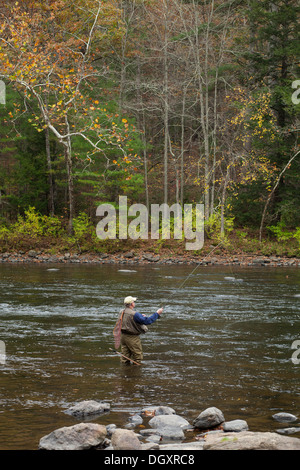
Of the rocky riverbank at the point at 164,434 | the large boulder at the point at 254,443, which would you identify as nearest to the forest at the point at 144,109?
the rocky riverbank at the point at 164,434

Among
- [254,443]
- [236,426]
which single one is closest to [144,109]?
[236,426]

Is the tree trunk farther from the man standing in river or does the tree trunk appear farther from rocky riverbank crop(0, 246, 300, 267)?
the man standing in river

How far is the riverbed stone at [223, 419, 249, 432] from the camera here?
6.17 meters

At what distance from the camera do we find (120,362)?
940 cm

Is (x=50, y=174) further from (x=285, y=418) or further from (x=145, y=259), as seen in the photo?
(x=285, y=418)

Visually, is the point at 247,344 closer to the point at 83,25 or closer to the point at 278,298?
the point at 278,298

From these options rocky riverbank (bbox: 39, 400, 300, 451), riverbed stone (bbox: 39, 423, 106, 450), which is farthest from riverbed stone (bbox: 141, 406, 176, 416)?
riverbed stone (bbox: 39, 423, 106, 450)

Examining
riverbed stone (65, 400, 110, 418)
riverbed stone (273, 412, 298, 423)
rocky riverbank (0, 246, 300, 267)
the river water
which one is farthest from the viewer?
rocky riverbank (0, 246, 300, 267)

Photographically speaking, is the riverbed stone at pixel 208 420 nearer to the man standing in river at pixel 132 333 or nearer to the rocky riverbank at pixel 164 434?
the rocky riverbank at pixel 164 434

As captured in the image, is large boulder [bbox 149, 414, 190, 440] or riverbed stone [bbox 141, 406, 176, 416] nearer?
large boulder [bbox 149, 414, 190, 440]

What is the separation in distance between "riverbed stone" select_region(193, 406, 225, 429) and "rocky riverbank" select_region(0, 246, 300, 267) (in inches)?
743
